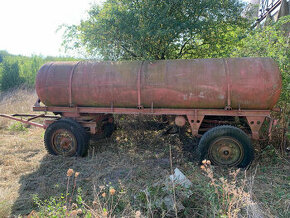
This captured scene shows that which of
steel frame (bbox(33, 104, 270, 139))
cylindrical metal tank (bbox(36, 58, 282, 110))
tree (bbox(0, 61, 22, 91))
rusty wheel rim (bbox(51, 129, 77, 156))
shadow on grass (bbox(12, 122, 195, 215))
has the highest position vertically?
tree (bbox(0, 61, 22, 91))

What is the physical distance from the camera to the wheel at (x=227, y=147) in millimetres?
4613

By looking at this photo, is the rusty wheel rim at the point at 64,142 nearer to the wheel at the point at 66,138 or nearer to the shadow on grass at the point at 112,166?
the wheel at the point at 66,138

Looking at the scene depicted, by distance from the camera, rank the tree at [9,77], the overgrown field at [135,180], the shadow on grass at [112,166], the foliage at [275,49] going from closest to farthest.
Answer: the overgrown field at [135,180]
the shadow on grass at [112,166]
the foliage at [275,49]
the tree at [9,77]

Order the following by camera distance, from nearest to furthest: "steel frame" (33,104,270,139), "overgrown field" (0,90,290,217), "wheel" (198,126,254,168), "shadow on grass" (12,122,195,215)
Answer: "overgrown field" (0,90,290,217)
"shadow on grass" (12,122,195,215)
"wheel" (198,126,254,168)
"steel frame" (33,104,270,139)

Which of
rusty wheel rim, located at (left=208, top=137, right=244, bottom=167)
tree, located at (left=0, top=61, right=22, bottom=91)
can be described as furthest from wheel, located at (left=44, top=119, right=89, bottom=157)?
tree, located at (left=0, top=61, right=22, bottom=91)

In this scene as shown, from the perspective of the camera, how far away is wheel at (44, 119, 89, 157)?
17.8 feet

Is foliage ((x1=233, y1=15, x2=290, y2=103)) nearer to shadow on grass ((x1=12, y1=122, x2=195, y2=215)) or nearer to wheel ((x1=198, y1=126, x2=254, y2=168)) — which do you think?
wheel ((x1=198, y1=126, x2=254, y2=168))

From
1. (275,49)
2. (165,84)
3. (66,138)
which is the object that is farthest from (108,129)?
(275,49)

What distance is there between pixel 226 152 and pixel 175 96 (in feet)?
5.27

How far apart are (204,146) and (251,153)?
3.15ft

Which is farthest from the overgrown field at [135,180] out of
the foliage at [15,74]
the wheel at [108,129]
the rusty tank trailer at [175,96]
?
the foliage at [15,74]

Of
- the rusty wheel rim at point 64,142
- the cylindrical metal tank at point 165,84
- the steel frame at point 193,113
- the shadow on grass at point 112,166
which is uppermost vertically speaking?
the cylindrical metal tank at point 165,84

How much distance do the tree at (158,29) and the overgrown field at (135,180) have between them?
2270mm

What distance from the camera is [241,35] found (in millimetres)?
7516
